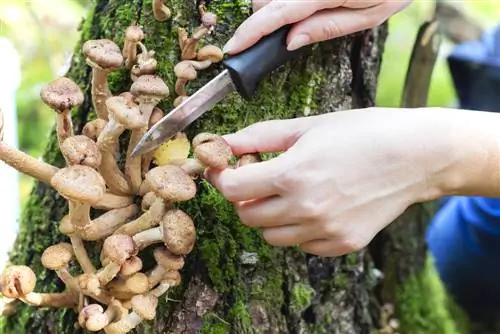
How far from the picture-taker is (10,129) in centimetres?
196

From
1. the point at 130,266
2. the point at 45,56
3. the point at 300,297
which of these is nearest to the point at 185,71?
the point at 130,266

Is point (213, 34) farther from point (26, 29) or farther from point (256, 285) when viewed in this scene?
point (26, 29)

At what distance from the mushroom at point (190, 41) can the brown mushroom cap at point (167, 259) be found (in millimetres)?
462

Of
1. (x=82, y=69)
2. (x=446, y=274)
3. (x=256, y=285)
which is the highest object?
(x=82, y=69)

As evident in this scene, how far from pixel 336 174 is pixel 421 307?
1342 millimetres

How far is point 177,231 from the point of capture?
48.5 inches

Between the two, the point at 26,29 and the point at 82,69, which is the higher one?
the point at 82,69

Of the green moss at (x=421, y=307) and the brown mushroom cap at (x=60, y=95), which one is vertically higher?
the brown mushroom cap at (x=60, y=95)

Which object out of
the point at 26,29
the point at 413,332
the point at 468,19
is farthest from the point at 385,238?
the point at 26,29

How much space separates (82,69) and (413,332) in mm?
1511

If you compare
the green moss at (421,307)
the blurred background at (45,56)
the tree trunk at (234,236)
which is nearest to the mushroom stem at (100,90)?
the tree trunk at (234,236)

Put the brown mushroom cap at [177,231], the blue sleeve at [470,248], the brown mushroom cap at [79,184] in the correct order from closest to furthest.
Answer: the brown mushroom cap at [79,184] < the brown mushroom cap at [177,231] < the blue sleeve at [470,248]

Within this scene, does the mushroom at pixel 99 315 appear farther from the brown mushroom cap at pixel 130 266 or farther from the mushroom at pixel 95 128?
the mushroom at pixel 95 128

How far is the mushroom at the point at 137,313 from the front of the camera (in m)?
1.24
